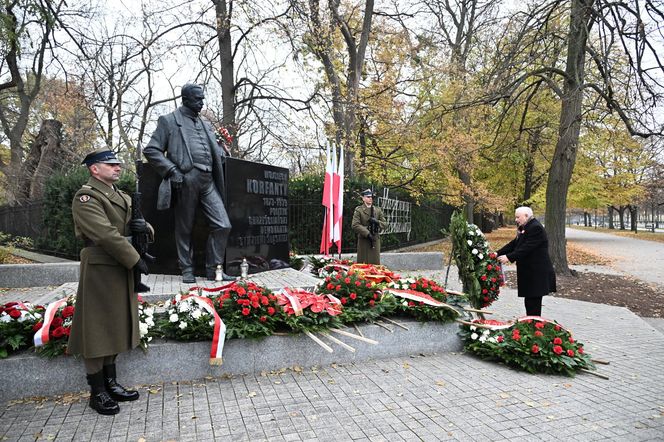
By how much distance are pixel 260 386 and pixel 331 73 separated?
1438 centimetres

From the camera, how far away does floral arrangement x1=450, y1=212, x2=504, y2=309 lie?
611cm

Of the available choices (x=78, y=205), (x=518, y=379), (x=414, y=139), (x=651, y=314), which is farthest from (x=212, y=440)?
(x=414, y=139)

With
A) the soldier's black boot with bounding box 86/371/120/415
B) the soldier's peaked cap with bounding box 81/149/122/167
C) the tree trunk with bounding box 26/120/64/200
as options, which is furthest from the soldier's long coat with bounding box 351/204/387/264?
the tree trunk with bounding box 26/120/64/200

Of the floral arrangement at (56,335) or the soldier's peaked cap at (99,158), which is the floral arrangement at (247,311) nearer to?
the floral arrangement at (56,335)

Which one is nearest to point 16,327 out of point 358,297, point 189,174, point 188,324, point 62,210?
point 188,324

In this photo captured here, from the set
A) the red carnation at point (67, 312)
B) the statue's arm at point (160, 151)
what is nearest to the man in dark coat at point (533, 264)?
the statue's arm at point (160, 151)

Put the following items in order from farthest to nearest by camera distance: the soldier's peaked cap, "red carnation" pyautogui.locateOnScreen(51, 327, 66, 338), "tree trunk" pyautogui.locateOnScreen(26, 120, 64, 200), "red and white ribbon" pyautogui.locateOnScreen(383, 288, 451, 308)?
"tree trunk" pyautogui.locateOnScreen(26, 120, 64, 200), "red and white ribbon" pyautogui.locateOnScreen(383, 288, 451, 308), "red carnation" pyautogui.locateOnScreen(51, 327, 66, 338), the soldier's peaked cap

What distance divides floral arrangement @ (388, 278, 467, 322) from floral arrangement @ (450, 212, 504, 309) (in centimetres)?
33

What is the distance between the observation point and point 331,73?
16.9 m

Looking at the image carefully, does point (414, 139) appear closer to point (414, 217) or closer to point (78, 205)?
point (414, 217)

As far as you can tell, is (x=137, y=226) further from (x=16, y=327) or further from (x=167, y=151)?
(x=167, y=151)

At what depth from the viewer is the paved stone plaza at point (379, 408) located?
341 centimetres

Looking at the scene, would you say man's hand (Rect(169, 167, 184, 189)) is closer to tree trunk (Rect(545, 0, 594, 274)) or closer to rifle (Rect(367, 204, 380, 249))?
rifle (Rect(367, 204, 380, 249))

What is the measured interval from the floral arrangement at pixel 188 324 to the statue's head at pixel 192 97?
313 centimetres
